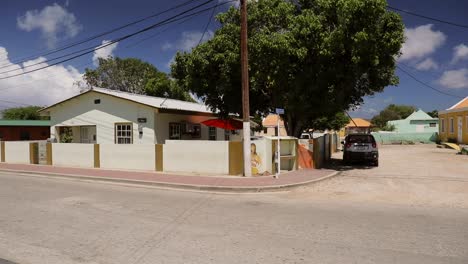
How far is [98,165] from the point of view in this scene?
62.3 feet

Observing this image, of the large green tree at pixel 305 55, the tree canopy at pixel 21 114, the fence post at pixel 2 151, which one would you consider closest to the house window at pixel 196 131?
the large green tree at pixel 305 55

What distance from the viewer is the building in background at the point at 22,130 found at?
4138 centimetres

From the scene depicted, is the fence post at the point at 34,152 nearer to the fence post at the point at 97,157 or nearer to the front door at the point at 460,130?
the fence post at the point at 97,157

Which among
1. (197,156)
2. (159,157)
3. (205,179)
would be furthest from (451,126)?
(205,179)

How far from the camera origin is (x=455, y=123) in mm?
36250

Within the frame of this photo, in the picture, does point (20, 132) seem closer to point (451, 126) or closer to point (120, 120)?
point (120, 120)

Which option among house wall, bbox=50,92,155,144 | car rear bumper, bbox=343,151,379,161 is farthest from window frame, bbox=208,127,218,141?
car rear bumper, bbox=343,151,379,161

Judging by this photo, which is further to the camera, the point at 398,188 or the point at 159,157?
the point at 159,157

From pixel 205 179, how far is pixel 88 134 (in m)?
12.8

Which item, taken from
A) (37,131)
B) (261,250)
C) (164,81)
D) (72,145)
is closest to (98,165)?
(72,145)

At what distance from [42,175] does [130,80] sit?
34183 millimetres

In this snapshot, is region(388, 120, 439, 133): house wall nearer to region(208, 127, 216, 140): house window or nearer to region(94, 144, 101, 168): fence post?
region(208, 127, 216, 140): house window

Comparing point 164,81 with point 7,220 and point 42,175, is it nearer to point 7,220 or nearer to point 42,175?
point 42,175

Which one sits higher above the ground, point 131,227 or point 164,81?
point 164,81
